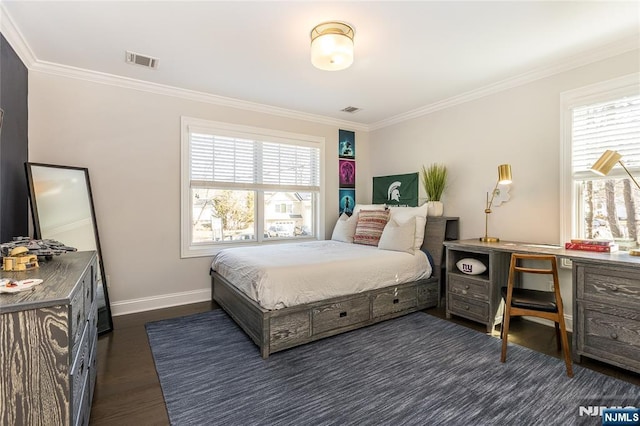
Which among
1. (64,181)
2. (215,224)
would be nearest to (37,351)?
(64,181)

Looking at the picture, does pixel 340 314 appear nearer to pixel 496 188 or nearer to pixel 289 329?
pixel 289 329

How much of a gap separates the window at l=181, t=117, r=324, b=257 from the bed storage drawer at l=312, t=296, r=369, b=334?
183cm

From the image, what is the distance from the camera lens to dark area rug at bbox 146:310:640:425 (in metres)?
1.73

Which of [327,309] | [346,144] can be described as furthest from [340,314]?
[346,144]

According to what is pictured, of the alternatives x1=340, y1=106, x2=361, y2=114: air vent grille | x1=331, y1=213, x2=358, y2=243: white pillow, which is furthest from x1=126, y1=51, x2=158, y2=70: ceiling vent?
x1=331, y1=213, x2=358, y2=243: white pillow

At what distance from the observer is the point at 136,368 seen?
2240 mm

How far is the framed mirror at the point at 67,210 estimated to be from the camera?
105 inches

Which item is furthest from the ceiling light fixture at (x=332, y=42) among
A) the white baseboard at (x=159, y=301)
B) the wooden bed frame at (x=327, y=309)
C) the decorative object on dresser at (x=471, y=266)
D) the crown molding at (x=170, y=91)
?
the white baseboard at (x=159, y=301)

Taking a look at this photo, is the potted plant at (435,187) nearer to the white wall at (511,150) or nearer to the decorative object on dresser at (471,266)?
the white wall at (511,150)

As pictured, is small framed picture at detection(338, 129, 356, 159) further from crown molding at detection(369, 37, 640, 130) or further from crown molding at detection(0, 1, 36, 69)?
crown molding at detection(0, 1, 36, 69)

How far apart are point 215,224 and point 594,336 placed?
3850 mm

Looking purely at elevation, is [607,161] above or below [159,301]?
above

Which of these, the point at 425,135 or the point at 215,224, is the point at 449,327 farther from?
the point at 215,224

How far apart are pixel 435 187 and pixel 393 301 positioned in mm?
1638
